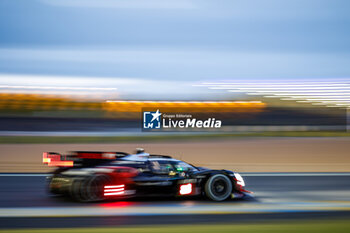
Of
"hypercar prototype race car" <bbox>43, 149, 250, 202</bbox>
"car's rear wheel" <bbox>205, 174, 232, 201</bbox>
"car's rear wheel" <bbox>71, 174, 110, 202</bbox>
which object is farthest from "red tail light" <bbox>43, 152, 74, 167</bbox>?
"car's rear wheel" <bbox>205, 174, 232, 201</bbox>

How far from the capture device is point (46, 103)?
88.1 feet

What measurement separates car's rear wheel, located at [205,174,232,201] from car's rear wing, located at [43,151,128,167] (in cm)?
179

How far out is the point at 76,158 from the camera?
739 cm

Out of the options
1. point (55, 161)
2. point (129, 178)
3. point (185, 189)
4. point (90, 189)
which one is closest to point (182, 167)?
point (185, 189)

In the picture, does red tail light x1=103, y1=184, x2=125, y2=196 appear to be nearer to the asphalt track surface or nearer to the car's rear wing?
the asphalt track surface

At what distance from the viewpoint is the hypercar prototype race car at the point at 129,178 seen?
7.25 m

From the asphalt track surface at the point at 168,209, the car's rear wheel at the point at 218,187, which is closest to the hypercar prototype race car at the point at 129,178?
the car's rear wheel at the point at 218,187

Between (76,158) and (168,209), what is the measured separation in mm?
1832

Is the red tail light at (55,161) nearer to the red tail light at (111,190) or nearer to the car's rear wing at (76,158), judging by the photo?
the car's rear wing at (76,158)

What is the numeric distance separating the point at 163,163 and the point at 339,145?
57.9ft

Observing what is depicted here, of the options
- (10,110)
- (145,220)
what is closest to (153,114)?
(10,110)

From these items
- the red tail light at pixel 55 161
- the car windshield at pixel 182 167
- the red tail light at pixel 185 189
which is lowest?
the red tail light at pixel 185 189

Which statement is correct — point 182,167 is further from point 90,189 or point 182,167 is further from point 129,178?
point 90,189

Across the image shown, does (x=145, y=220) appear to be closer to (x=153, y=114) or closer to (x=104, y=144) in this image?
(x=104, y=144)
